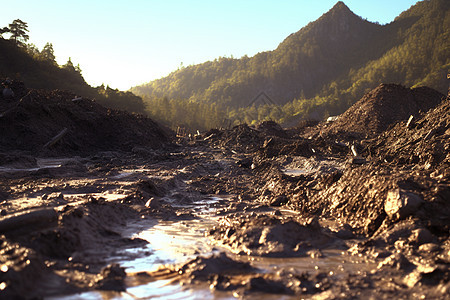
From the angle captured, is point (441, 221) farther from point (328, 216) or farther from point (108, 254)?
point (108, 254)

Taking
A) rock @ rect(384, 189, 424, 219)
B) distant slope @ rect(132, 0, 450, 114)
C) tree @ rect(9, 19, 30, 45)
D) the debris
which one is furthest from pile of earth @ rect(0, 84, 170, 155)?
distant slope @ rect(132, 0, 450, 114)

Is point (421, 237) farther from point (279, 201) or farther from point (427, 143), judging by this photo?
point (427, 143)

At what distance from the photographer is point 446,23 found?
362ft

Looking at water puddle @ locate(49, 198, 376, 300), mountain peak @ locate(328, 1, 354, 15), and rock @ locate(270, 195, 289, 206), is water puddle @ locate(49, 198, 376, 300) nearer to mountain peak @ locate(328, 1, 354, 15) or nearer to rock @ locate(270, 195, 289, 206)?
rock @ locate(270, 195, 289, 206)

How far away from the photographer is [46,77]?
35.7 m

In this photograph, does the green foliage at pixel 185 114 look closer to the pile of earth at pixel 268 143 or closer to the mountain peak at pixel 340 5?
the pile of earth at pixel 268 143

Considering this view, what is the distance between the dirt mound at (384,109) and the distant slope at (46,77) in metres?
27.7

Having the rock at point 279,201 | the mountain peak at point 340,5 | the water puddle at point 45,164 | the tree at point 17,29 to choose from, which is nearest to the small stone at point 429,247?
the rock at point 279,201

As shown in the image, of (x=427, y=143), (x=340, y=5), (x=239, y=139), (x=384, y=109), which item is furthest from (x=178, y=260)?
(x=340, y=5)

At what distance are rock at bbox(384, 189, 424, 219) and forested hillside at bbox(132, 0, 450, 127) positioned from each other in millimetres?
92740

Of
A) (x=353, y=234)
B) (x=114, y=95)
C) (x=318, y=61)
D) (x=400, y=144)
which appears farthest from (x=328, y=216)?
(x=318, y=61)

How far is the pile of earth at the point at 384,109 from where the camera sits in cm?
2223

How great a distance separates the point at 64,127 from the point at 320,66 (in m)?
153

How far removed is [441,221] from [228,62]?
18692 cm
